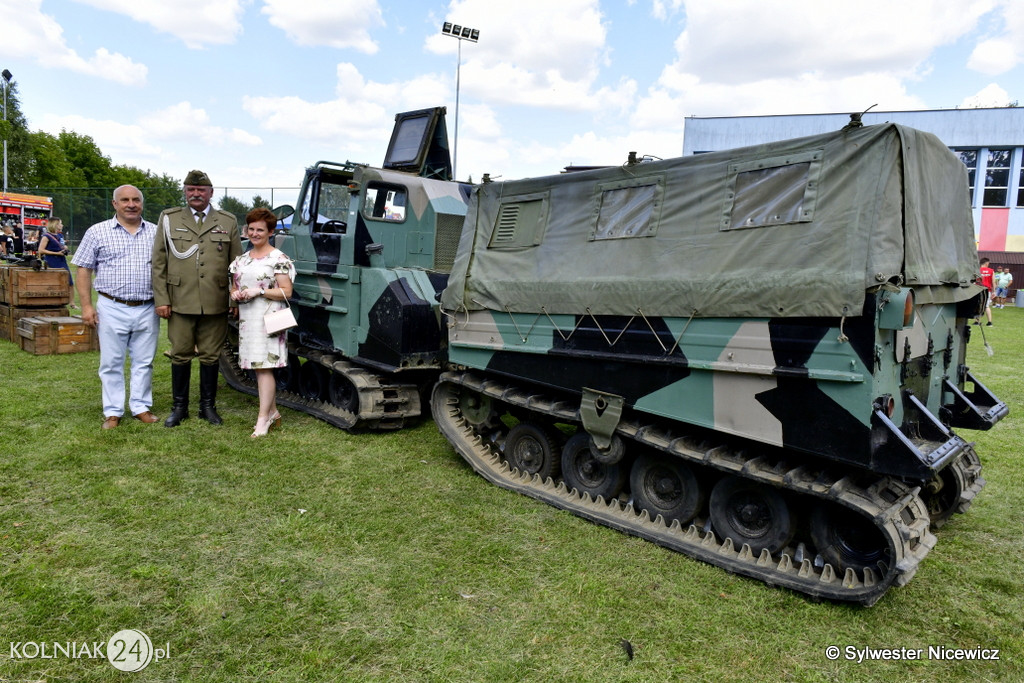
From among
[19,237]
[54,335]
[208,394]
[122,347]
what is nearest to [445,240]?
[208,394]

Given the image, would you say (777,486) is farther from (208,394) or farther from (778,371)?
(208,394)

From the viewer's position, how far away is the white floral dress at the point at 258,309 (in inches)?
245

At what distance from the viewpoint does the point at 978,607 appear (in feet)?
12.5

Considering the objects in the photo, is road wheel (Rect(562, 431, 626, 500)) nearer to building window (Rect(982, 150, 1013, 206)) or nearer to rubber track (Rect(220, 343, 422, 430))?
Result: rubber track (Rect(220, 343, 422, 430))

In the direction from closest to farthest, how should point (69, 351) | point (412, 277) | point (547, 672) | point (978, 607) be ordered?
point (547, 672), point (978, 607), point (412, 277), point (69, 351)

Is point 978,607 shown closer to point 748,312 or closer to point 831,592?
point 831,592

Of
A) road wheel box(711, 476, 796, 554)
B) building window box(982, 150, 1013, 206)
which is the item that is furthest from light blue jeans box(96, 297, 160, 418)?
building window box(982, 150, 1013, 206)

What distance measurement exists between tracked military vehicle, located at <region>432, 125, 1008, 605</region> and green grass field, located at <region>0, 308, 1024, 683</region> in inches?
14.7

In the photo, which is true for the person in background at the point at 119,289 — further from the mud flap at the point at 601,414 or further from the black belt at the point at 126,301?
the mud flap at the point at 601,414

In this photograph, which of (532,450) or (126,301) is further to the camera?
(126,301)

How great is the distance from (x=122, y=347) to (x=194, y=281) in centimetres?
90

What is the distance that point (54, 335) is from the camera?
32.2ft

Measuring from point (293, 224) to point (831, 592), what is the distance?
6569mm

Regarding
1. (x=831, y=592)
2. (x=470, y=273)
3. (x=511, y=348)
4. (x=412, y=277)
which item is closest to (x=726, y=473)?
(x=831, y=592)
